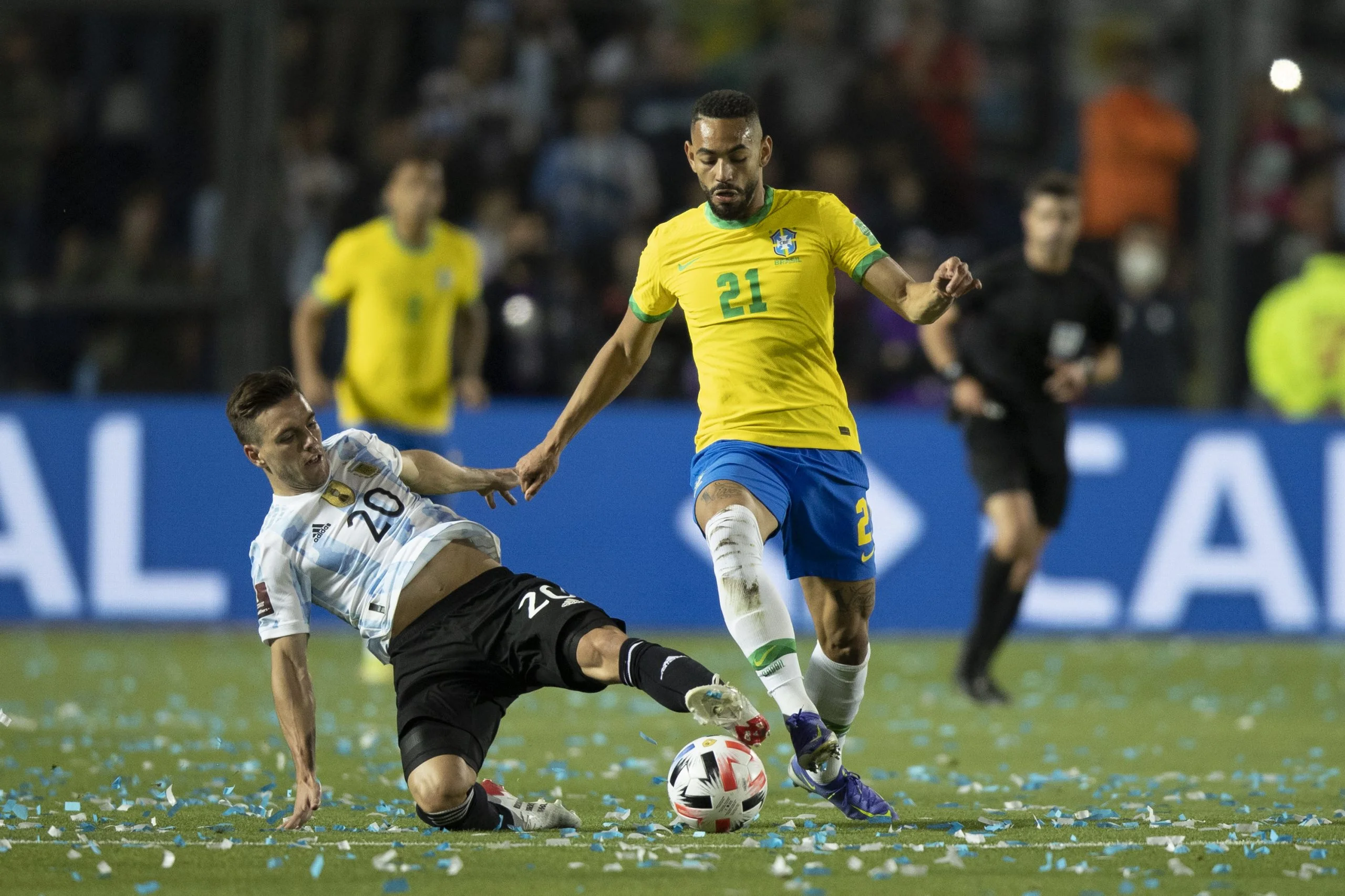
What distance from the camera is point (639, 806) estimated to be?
5852 mm

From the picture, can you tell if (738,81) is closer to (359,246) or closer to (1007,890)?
(359,246)

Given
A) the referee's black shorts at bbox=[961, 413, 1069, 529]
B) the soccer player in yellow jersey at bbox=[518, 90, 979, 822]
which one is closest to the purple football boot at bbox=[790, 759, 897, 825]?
the soccer player in yellow jersey at bbox=[518, 90, 979, 822]

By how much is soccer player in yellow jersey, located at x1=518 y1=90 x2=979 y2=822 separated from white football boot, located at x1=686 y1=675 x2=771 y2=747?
0.75 m

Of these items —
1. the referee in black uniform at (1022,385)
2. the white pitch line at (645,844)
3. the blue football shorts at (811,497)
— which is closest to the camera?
the white pitch line at (645,844)

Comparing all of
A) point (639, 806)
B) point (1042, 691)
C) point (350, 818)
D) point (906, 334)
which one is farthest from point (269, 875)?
point (906, 334)

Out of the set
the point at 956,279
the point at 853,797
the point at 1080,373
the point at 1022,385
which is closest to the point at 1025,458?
the point at 1022,385

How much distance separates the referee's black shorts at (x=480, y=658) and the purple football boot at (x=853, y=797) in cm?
68

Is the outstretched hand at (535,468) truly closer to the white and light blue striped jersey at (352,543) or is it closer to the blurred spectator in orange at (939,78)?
the white and light blue striped jersey at (352,543)

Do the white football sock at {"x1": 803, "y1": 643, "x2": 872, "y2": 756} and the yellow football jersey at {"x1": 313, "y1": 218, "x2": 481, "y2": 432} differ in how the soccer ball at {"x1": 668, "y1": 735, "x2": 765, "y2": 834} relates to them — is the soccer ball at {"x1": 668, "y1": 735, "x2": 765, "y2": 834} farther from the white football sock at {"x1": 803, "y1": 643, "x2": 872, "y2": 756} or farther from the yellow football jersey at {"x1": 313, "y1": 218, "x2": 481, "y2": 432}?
the yellow football jersey at {"x1": 313, "y1": 218, "x2": 481, "y2": 432}

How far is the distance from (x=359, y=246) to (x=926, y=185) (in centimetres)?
519

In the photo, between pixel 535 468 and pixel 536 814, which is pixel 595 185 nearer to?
pixel 535 468

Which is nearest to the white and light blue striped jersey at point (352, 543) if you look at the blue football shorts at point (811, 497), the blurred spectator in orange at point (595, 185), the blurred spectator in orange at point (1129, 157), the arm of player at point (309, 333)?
the blue football shorts at point (811, 497)

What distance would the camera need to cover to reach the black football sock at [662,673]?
A: 486cm

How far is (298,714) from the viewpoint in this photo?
5.15 meters
